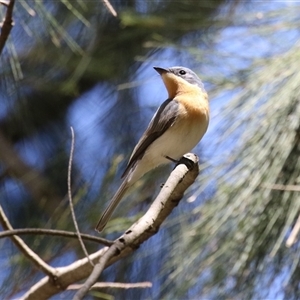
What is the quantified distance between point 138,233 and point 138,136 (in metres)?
1.30

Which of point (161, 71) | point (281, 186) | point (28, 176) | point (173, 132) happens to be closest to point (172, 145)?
point (173, 132)

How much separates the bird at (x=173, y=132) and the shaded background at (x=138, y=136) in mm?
50

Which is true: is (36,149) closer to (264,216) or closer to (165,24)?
(165,24)

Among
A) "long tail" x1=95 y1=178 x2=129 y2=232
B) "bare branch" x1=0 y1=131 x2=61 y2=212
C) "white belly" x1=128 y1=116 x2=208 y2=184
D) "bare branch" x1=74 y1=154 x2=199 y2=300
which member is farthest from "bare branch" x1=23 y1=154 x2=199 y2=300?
"bare branch" x1=0 y1=131 x2=61 y2=212

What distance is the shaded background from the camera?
172 centimetres

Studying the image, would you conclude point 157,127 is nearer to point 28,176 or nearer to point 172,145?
point 172,145

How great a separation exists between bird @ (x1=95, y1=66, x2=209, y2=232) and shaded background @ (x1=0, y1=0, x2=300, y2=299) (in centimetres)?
5

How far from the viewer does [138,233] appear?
1157mm

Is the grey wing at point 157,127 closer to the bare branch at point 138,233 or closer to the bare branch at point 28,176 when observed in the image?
the bare branch at point 138,233

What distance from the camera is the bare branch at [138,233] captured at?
1085 mm

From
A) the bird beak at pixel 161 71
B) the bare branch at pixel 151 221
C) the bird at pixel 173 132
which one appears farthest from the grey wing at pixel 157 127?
the bare branch at pixel 151 221

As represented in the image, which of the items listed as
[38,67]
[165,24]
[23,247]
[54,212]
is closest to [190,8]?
[165,24]

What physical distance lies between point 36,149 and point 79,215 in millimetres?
482

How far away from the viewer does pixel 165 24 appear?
2355mm
